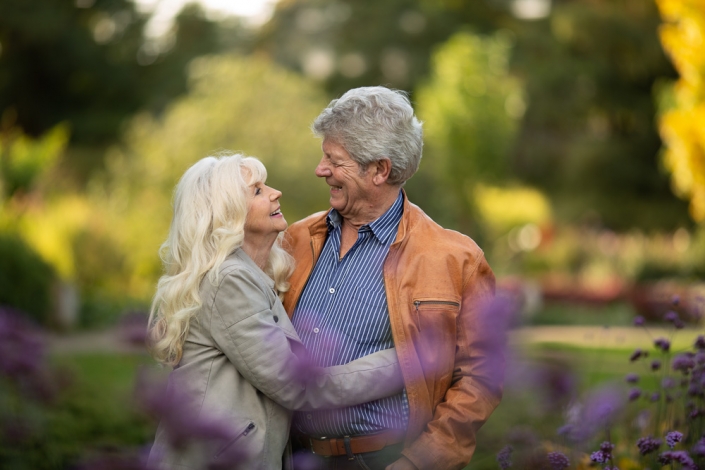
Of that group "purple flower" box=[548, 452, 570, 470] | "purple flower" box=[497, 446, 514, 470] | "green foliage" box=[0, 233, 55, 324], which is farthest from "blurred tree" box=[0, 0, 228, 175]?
"purple flower" box=[548, 452, 570, 470]

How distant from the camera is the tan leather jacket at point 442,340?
287 centimetres

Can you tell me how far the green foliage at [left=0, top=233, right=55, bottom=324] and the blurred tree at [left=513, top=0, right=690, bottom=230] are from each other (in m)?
22.0

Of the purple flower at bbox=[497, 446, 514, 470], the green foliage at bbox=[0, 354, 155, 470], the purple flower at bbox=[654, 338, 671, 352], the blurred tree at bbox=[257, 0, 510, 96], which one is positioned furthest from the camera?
the blurred tree at bbox=[257, 0, 510, 96]

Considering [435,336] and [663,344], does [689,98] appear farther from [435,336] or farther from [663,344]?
[435,336]

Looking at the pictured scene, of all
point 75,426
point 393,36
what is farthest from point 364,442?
point 393,36

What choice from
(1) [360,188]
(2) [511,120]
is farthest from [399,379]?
(2) [511,120]

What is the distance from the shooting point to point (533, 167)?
32.9 metres

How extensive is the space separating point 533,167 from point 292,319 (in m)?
30.7

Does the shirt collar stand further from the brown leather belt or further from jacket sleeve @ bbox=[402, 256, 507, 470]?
the brown leather belt

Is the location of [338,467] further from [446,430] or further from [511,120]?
[511,120]

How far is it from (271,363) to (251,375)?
78 millimetres

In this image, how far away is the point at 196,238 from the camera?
2805mm

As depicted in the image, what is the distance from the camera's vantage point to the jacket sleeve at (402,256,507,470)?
112 inches

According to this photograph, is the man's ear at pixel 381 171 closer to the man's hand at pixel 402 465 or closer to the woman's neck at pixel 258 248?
the woman's neck at pixel 258 248
